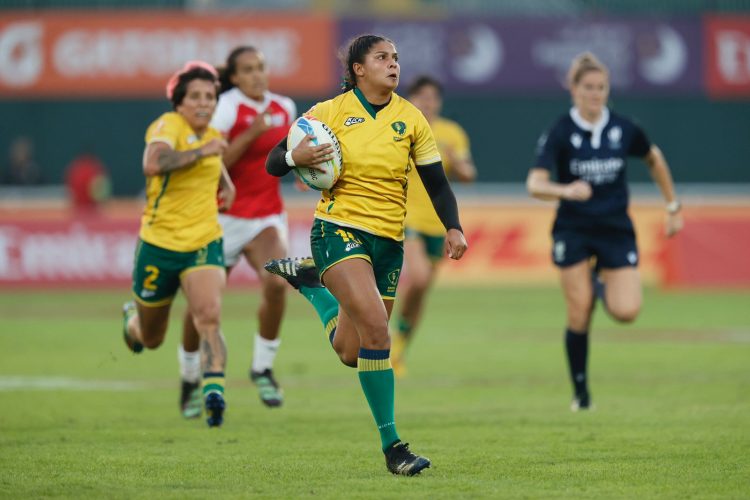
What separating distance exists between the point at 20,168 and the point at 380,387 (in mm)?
23939

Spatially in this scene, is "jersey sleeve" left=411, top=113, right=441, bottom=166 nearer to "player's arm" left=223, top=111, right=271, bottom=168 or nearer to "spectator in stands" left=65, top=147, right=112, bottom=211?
"player's arm" left=223, top=111, right=271, bottom=168

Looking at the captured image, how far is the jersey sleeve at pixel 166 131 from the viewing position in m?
9.33

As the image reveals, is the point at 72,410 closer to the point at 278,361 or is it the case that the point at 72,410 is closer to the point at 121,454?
the point at 121,454

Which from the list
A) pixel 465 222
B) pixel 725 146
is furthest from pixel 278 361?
pixel 725 146

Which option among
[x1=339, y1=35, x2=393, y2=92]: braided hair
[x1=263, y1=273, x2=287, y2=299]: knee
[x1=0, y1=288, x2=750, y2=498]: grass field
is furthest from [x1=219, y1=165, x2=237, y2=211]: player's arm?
[x1=339, y1=35, x2=393, y2=92]: braided hair

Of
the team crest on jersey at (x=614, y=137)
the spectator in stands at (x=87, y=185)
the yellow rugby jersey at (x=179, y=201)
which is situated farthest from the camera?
the spectator in stands at (x=87, y=185)

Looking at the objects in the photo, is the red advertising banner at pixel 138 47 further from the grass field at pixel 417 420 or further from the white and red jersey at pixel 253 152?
the white and red jersey at pixel 253 152

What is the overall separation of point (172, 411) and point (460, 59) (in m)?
20.2

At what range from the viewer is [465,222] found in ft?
79.6

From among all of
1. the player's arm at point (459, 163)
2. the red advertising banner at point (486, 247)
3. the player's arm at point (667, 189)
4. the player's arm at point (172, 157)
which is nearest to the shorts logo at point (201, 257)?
the player's arm at point (172, 157)

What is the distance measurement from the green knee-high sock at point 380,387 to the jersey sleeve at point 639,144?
4065 mm

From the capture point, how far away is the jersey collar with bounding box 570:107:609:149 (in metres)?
10.4

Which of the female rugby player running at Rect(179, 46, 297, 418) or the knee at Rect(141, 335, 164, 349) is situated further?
the female rugby player running at Rect(179, 46, 297, 418)

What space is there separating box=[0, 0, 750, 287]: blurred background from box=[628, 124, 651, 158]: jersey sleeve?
16527 mm
